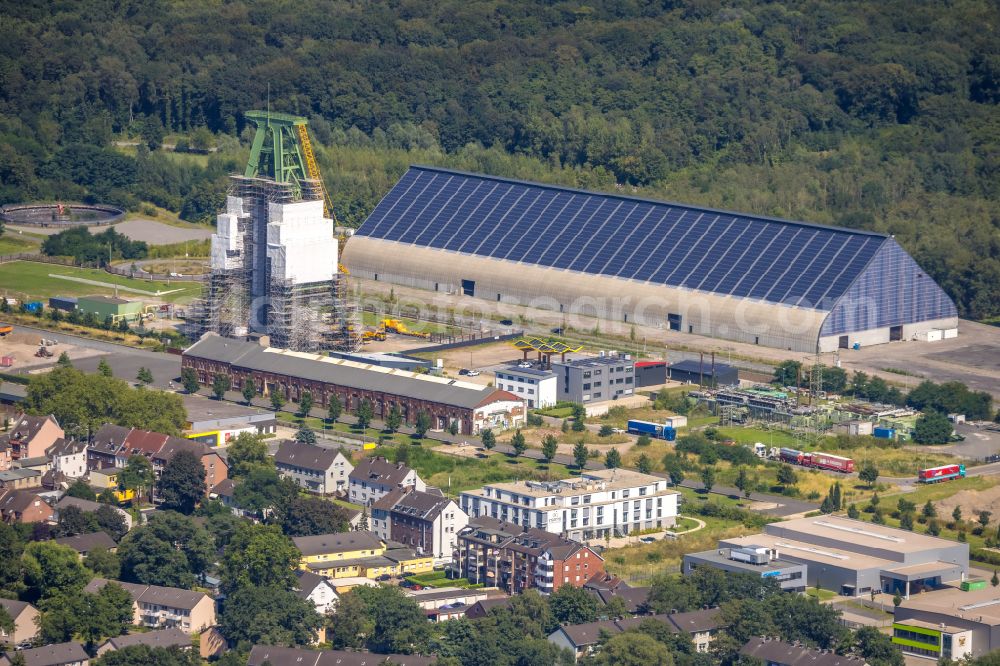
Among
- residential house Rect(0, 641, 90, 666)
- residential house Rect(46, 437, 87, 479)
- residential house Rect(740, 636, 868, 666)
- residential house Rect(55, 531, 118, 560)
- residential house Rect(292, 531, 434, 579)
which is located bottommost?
residential house Rect(0, 641, 90, 666)

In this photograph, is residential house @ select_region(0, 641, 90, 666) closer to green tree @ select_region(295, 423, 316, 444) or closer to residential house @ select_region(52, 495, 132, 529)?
residential house @ select_region(52, 495, 132, 529)

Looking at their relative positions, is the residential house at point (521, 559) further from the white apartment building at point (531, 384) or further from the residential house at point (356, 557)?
the white apartment building at point (531, 384)

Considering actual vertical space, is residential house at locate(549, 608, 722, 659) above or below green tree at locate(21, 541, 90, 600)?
below

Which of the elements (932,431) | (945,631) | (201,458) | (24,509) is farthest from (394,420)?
(945,631)

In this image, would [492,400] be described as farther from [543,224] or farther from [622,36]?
[622,36]

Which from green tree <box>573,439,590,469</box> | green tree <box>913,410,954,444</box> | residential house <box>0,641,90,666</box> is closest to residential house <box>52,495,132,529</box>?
residential house <box>0,641,90,666</box>

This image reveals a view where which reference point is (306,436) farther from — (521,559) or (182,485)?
(521,559)
